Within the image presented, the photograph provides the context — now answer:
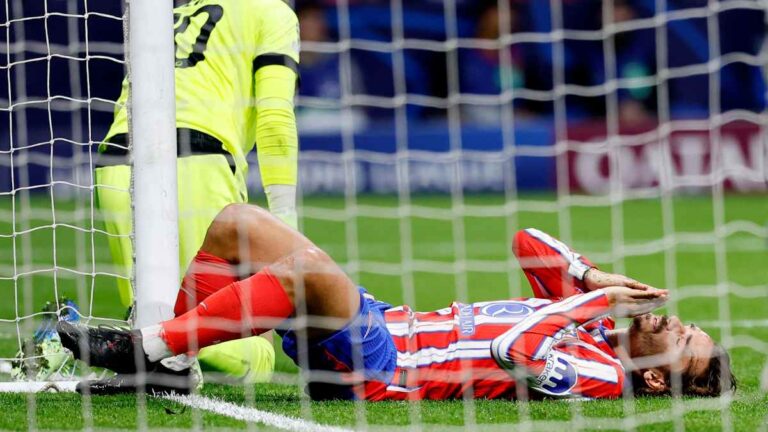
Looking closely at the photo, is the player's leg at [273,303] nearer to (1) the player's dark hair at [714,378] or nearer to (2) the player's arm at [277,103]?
(2) the player's arm at [277,103]

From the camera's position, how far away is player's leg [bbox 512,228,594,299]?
4078mm

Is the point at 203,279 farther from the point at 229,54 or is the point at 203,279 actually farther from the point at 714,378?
the point at 714,378

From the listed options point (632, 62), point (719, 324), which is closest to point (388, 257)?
point (719, 324)

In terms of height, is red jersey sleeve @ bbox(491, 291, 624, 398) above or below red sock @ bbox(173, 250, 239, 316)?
below

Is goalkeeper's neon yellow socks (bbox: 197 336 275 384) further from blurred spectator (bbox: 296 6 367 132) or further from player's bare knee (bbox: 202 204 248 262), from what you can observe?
blurred spectator (bbox: 296 6 367 132)

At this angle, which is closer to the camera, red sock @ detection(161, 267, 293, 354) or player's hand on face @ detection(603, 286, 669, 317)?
red sock @ detection(161, 267, 293, 354)

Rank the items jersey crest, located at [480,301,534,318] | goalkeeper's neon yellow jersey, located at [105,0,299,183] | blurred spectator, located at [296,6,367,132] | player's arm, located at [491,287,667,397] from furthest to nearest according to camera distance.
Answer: blurred spectator, located at [296,6,367,132], goalkeeper's neon yellow jersey, located at [105,0,299,183], jersey crest, located at [480,301,534,318], player's arm, located at [491,287,667,397]

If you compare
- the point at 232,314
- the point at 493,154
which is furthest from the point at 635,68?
the point at 232,314

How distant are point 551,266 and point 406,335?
2.02ft

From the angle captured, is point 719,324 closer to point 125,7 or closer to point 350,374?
point 350,374

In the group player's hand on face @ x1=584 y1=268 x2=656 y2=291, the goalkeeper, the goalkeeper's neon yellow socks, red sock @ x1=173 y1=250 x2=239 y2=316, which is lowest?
the goalkeeper's neon yellow socks

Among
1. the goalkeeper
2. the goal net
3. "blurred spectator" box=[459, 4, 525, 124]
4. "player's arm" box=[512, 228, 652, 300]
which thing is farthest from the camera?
"blurred spectator" box=[459, 4, 525, 124]

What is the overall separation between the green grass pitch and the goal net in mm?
46

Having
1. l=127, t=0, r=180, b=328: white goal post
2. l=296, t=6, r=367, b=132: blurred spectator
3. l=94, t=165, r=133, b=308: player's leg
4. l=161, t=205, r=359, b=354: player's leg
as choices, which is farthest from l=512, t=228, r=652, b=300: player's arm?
l=296, t=6, r=367, b=132: blurred spectator
